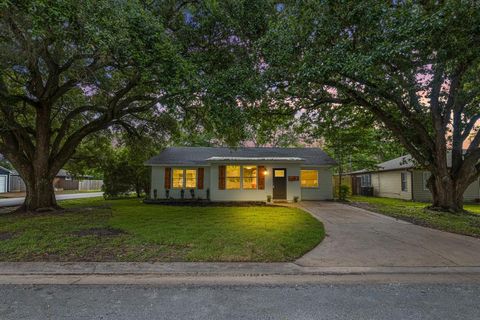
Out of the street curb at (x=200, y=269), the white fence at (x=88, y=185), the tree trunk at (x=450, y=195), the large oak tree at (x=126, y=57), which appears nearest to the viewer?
the street curb at (x=200, y=269)

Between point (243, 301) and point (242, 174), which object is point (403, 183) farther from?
point (243, 301)

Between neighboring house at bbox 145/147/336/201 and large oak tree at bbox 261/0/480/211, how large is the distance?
510 cm

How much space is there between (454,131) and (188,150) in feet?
50.5

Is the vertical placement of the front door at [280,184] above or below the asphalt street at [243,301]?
above

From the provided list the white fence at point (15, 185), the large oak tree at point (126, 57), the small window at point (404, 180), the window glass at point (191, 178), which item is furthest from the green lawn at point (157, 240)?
the white fence at point (15, 185)

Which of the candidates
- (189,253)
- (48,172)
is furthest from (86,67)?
(189,253)

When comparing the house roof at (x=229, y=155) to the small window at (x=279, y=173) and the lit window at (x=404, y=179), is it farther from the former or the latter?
the lit window at (x=404, y=179)

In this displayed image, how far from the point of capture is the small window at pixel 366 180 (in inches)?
1005

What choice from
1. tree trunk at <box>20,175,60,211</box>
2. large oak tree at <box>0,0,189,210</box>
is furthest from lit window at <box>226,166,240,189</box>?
tree trunk at <box>20,175,60,211</box>

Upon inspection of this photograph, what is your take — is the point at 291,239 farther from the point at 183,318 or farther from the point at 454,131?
the point at 454,131

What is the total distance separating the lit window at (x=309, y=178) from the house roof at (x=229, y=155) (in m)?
0.67

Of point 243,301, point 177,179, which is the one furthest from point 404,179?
point 243,301

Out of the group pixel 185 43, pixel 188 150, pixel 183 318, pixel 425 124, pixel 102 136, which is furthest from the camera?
pixel 188 150

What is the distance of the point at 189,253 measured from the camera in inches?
208
